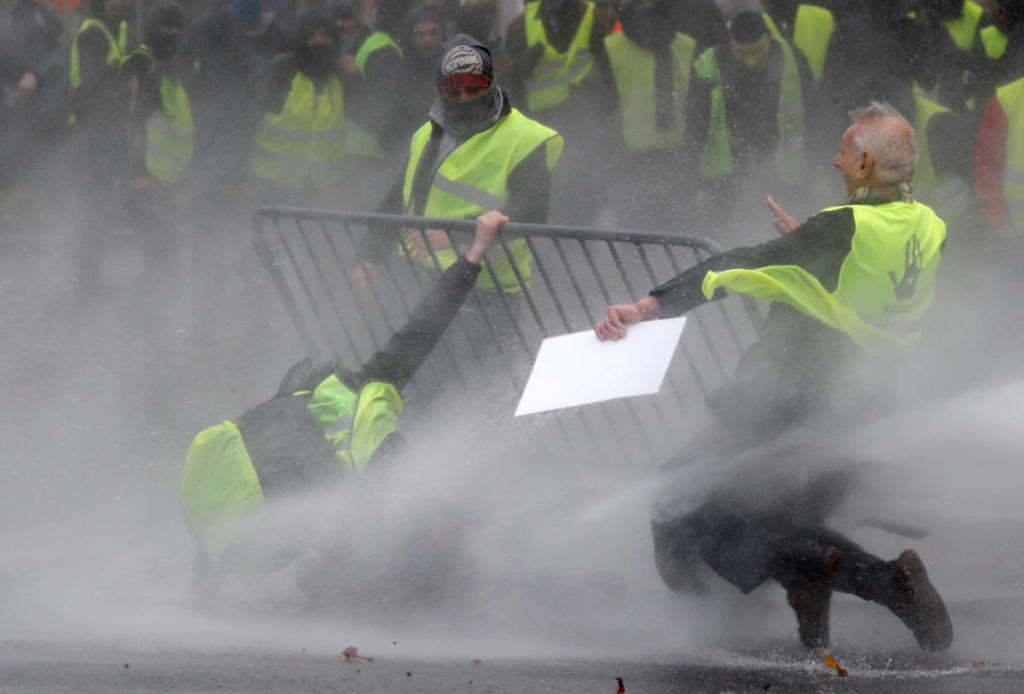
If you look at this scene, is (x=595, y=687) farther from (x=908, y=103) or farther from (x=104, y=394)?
(x=908, y=103)

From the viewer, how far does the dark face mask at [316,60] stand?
816 centimetres

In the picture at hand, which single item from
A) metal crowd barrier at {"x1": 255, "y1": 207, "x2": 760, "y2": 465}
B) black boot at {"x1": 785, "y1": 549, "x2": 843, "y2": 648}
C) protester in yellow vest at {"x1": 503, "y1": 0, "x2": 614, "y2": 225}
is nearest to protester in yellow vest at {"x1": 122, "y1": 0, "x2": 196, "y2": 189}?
protester in yellow vest at {"x1": 503, "y1": 0, "x2": 614, "y2": 225}

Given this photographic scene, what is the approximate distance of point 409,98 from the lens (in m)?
8.41

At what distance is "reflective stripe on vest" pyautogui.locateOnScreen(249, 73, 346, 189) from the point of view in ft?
27.2

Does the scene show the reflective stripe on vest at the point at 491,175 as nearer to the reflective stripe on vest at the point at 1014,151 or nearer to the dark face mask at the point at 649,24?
the reflective stripe on vest at the point at 1014,151

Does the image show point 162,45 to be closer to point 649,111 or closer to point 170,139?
point 170,139

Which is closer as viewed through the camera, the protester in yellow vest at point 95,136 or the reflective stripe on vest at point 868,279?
the reflective stripe on vest at point 868,279

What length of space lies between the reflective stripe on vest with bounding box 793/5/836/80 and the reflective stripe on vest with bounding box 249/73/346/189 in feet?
8.49

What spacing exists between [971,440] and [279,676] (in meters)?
2.15

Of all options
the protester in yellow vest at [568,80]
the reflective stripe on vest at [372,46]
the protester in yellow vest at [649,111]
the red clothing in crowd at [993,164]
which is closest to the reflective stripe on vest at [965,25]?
the red clothing in crowd at [993,164]

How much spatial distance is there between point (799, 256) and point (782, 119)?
4.28 m

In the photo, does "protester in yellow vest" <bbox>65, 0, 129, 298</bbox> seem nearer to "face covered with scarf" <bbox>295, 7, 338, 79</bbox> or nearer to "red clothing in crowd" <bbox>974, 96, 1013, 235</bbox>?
"face covered with scarf" <bbox>295, 7, 338, 79</bbox>

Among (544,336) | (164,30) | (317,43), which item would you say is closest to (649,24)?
(317,43)

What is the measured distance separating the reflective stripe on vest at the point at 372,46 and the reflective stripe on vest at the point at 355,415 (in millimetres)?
4391
